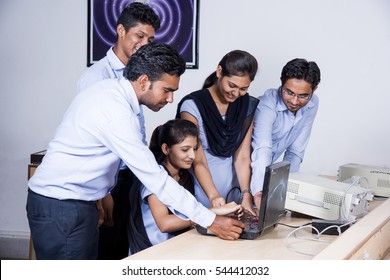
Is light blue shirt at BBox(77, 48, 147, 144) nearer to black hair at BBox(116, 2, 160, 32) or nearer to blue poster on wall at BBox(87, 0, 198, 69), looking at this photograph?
black hair at BBox(116, 2, 160, 32)

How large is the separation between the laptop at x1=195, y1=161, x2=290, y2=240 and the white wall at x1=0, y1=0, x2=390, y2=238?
1.51 metres

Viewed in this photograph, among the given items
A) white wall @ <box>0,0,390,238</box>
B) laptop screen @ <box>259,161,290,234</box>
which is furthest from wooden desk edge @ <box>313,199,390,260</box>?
white wall @ <box>0,0,390,238</box>

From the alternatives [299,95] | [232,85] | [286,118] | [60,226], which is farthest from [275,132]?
[60,226]

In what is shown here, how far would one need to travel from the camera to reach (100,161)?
2322mm

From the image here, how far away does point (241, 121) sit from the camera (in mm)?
2920

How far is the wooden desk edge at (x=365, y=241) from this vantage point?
197 centimetres

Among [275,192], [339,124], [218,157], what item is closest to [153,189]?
[275,192]

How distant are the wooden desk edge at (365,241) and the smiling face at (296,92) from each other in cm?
59

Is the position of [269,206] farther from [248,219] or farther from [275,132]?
[275,132]

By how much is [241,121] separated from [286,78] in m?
0.29

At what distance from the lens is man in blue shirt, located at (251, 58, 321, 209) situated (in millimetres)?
2936

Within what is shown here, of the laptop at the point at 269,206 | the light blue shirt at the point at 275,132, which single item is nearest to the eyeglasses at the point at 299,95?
the light blue shirt at the point at 275,132

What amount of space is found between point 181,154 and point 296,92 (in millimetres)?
625
